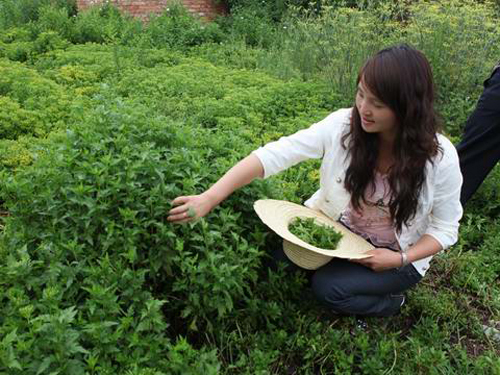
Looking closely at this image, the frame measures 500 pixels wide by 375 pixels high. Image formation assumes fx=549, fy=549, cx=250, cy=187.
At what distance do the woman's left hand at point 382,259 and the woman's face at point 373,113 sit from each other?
0.58 metres

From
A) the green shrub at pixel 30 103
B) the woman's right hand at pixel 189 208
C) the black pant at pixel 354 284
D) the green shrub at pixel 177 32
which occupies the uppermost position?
the woman's right hand at pixel 189 208

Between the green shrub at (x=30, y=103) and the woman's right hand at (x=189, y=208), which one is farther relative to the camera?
the green shrub at (x=30, y=103)

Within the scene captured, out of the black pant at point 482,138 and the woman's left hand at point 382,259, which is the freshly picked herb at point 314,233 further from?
the black pant at point 482,138

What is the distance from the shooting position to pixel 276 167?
256 centimetres

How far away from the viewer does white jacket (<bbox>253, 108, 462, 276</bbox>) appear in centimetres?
254

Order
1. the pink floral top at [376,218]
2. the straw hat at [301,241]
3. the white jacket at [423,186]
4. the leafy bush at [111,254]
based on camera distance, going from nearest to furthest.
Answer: the leafy bush at [111,254] → the straw hat at [301,241] → the white jacket at [423,186] → the pink floral top at [376,218]

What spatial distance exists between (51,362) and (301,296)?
1.40m

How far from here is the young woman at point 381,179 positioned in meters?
2.32

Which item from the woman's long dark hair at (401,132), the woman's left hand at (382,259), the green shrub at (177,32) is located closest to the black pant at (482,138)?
the woman's long dark hair at (401,132)

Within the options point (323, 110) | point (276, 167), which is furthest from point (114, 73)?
point (276, 167)

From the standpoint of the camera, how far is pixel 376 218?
278 centimetres

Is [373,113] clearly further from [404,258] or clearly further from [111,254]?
[111,254]

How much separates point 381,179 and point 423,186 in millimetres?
199

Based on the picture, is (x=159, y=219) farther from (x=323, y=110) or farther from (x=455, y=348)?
(x=323, y=110)
